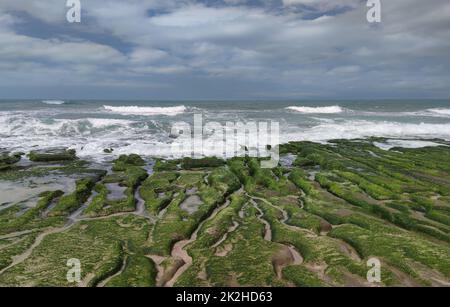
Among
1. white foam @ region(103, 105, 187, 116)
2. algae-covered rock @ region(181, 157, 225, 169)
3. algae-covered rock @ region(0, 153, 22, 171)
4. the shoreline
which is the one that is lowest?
the shoreline

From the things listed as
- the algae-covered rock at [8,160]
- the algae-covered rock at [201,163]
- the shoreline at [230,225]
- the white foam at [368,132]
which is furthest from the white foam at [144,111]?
the shoreline at [230,225]

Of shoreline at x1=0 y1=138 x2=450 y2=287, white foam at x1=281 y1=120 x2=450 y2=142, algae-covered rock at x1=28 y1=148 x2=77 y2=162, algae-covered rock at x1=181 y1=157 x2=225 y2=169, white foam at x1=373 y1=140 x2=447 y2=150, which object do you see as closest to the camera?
shoreline at x1=0 y1=138 x2=450 y2=287

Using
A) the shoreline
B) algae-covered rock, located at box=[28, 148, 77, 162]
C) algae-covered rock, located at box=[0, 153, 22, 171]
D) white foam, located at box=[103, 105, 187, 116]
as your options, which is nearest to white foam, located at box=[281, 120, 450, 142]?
the shoreline

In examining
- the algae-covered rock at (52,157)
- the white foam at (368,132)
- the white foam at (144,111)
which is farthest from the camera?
the white foam at (144,111)

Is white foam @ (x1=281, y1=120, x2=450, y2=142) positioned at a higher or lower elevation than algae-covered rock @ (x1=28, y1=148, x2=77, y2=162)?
higher

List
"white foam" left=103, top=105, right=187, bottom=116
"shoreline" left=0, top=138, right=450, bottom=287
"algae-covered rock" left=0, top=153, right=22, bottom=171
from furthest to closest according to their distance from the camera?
"white foam" left=103, top=105, right=187, bottom=116 < "algae-covered rock" left=0, top=153, right=22, bottom=171 < "shoreline" left=0, top=138, right=450, bottom=287

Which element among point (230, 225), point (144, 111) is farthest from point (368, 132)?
point (144, 111)

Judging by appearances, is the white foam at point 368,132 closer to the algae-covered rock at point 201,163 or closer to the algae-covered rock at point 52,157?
the algae-covered rock at point 201,163

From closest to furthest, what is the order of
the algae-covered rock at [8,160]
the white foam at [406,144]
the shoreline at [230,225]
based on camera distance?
the shoreline at [230,225] < the algae-covered rock at [8,160] < the white foam at [406,144]

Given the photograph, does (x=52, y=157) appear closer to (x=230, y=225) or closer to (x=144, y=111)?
(x=230, y=225)

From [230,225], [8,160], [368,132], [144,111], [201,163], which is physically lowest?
[230,225]

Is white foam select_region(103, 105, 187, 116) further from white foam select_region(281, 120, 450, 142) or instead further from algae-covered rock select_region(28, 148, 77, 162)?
algae-covered rock select_region(28, 148, 77, 162)
